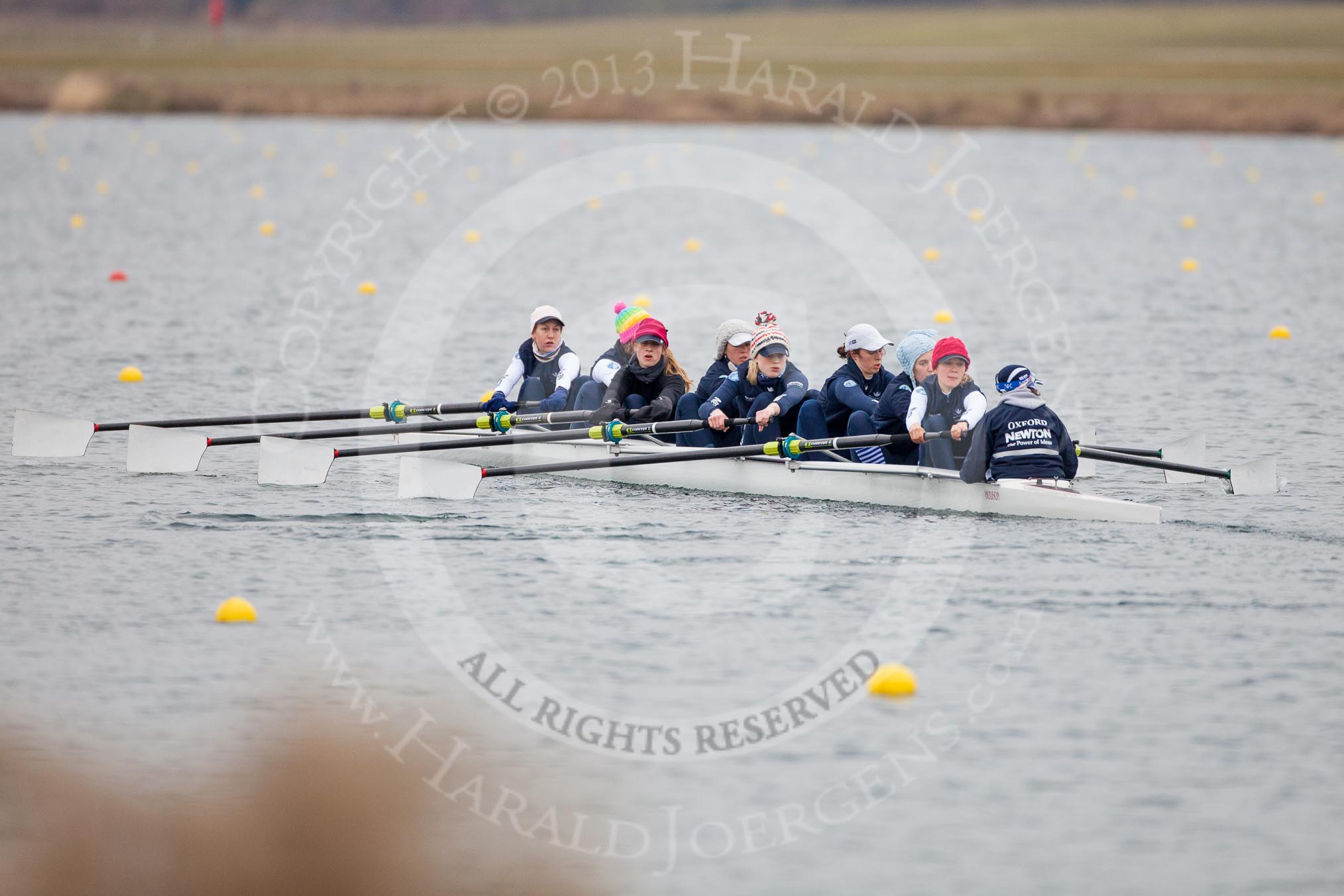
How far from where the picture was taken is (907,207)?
1586 inches

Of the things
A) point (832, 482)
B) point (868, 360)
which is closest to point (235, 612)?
point (832, 482)

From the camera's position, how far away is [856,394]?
14.0 meters

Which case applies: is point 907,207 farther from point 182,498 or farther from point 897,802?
point 897,802

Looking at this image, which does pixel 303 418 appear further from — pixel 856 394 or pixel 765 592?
pixel 765 592

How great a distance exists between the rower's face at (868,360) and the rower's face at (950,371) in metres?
0.65

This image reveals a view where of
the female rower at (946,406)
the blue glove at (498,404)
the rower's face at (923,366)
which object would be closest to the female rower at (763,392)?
the rower's face at (923,366)

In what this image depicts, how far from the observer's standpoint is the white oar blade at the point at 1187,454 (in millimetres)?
14766

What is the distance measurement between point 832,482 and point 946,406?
105cm

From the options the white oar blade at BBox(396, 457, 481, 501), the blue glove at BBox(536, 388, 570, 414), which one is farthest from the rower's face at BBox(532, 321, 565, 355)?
the white oar blade at BBox(396, 457, 481, 501)

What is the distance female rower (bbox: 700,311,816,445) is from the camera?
1415 centimetres

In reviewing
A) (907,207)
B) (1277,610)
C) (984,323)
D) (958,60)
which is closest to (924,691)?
(1277,610)

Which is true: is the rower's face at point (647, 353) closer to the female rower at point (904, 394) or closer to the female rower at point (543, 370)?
the female rower at point (543, 370)

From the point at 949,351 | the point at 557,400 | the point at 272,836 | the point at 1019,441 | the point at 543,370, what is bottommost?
the point at 272,836

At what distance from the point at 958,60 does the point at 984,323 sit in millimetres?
58242
